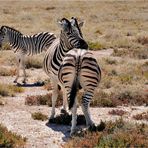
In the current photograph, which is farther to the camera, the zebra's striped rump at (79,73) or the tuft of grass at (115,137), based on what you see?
the zebra's striped rump at (79,73)

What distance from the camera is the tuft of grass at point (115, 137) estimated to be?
880 cm

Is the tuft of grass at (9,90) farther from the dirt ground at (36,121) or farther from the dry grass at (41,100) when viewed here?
the dry grass at (41,100)

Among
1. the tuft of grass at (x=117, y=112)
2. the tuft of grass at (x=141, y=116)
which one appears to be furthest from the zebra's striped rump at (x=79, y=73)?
the tuft of grass at (x=117, y=112)

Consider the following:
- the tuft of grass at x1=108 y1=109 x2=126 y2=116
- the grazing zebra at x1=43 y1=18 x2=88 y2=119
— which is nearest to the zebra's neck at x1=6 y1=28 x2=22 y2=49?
the grazing zebra at x1=43 y1=18 x2=88 y2=119

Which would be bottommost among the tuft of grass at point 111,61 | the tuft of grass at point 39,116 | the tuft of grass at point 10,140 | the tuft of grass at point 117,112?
the tuft of grass at point 111,61

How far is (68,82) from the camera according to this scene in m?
10.5

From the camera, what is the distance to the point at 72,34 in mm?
11438

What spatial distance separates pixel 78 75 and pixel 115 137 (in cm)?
189

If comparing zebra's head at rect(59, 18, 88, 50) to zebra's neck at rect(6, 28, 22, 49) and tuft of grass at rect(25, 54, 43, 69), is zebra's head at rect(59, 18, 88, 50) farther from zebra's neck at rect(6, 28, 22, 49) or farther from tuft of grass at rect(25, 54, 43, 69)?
tuft of grass at rect(25, 54, 43, 69)

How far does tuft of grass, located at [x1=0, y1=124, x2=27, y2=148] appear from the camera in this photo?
9.35 meters

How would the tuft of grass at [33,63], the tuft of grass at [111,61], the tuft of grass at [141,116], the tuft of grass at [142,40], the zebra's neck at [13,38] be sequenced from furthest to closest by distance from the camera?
1. the tuft of grass at [142,40]
2. the tuft of grass at [111,61]
3. the tuft of grass at [33,63]
4. the zebra's neck at [13,38]
5. the tuft of grass at [141,116]

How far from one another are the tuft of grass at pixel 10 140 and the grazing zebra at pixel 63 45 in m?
2.16

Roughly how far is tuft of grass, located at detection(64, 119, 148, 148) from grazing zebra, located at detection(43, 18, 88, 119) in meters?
2.06

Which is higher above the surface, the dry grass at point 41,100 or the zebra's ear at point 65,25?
the zebra's ear at point 65,25
